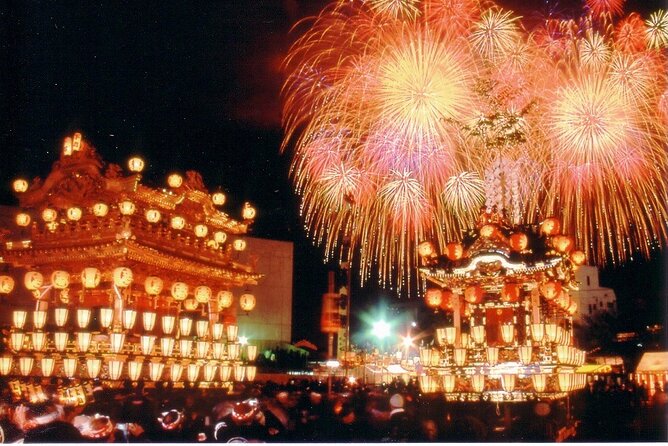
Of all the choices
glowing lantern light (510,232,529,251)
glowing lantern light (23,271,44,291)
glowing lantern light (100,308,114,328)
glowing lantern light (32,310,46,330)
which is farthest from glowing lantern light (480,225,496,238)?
glowing lantern light (23,271,44,291)

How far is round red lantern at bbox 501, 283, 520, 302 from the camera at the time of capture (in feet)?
41.0

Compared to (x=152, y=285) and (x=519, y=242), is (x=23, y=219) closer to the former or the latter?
(x=152, y=285)

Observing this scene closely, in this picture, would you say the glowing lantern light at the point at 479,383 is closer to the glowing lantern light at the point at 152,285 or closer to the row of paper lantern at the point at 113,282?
the row of paper lantern at the point at 113,282

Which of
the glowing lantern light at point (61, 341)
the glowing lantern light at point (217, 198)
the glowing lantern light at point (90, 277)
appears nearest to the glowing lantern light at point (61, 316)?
the glowing lantern light at point (61, 341)

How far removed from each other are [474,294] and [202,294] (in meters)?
6.07

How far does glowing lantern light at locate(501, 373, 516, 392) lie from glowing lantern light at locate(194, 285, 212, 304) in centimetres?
673

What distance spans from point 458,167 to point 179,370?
7284 millimetres

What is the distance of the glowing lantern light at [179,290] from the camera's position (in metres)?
13.6

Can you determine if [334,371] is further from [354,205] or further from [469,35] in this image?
[469,35]

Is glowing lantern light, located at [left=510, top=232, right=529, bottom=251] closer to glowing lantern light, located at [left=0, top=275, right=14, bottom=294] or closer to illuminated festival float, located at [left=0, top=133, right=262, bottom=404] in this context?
illuminated festival float, located at [left=0, top=133, right=262, bottom=404]

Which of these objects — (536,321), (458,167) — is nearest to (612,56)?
(458,167)

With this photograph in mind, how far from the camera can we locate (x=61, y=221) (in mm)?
13031

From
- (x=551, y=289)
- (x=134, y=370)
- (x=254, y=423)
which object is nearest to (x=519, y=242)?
(x=551, y=289)

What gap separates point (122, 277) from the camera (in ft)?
40.4
